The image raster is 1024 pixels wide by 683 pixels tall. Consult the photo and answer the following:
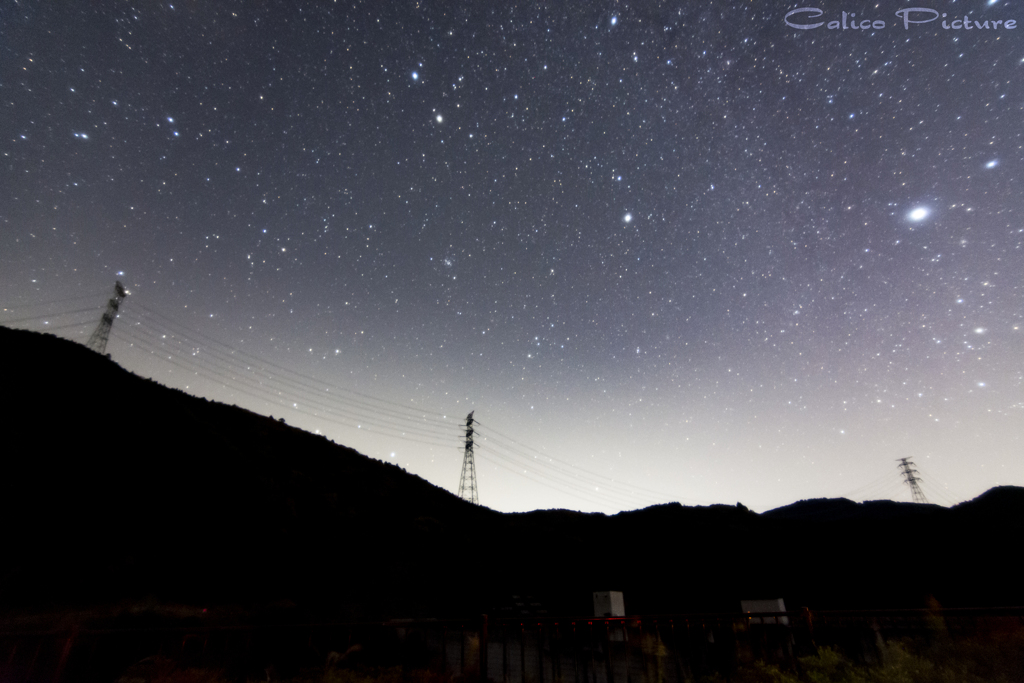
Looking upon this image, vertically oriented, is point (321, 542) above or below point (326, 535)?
below

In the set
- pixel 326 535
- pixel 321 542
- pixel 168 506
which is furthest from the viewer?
pixel 326 535

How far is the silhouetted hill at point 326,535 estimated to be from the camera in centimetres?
1900

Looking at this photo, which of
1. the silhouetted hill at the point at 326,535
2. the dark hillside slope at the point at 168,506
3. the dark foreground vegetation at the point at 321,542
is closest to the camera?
the dark foreground vegetation at the point at 321,542

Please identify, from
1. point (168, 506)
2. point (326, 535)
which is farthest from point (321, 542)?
point (168, 506)


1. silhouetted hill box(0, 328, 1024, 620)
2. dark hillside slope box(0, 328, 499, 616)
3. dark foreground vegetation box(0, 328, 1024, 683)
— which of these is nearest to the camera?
dark foreground vegetation box(0, 328, 1024, 683)

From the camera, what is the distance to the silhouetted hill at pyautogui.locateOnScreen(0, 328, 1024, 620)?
748 inches

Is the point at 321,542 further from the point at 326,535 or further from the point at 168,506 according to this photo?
the point at 168,506

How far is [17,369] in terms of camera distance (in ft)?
75.9

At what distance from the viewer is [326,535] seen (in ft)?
83.6

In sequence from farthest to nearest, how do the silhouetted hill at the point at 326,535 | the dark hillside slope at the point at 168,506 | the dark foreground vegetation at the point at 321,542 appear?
the silhouetted hill at the point at 326,535
the dark hillside slope at the point at 168,506
the dark foreground vegetation at the point at 321,542

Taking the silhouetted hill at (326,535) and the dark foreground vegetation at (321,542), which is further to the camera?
the silhouetted hill at (326,535)

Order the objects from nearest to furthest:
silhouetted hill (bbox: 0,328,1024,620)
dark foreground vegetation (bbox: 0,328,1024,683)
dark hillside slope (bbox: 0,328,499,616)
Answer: dark foreground vegetation (bbox: 0,328,1024,683) → dark hillside slope (bbox: 0,328,499,616) → silhouetted hill (bbox: 0,328,1024,620)

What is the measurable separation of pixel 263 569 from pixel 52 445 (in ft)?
38.0

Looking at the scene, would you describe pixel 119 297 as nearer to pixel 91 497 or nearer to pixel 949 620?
pixel 91 497
